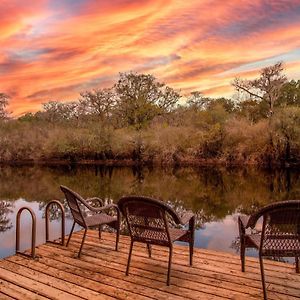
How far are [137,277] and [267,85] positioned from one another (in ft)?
141

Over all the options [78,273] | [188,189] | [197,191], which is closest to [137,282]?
[78,273]

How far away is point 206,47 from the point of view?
77.4 ft

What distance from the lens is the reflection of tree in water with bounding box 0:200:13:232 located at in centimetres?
1551

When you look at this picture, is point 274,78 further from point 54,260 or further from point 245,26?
point 54,260

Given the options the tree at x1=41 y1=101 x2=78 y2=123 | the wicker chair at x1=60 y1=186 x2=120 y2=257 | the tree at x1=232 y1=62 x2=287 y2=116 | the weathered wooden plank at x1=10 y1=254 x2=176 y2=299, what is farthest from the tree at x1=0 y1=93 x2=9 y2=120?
the weathered wooden plank at x1=10 y1=254 x2=176 y2=299

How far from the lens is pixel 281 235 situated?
3.95m

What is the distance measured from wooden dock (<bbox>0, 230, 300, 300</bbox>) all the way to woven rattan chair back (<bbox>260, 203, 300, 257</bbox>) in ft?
1.63

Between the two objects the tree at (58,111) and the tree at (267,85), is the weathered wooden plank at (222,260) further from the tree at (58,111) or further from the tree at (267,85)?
the tree at (58,111)

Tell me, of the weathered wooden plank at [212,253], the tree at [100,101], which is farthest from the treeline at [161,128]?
the weathered wooden plank at [212,253]

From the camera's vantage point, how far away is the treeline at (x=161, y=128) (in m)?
37.7

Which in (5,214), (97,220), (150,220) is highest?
(150,220)

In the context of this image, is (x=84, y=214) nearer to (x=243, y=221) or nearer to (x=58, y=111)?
(x=243, y=221)

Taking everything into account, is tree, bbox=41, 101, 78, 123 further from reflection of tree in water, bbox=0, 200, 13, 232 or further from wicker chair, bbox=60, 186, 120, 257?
wicker chair, bbox=60, 186, 120, 257

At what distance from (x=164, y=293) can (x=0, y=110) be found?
49.5 metres
